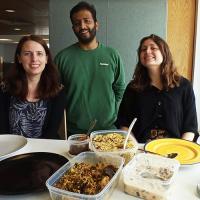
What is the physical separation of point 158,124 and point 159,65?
43cm

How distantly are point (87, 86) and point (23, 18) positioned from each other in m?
4.78

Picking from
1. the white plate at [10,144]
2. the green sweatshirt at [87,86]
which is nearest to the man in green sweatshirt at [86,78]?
the green sweatshirt at [87,86]

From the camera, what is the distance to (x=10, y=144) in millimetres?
1396

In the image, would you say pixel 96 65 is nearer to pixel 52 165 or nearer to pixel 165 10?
pixel 52 165

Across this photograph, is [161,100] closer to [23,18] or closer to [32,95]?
[32,95]

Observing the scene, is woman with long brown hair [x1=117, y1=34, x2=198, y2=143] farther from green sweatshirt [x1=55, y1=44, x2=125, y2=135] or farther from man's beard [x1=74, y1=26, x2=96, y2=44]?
man's beard [x1=74, y1=26, x2=96, y2=44]

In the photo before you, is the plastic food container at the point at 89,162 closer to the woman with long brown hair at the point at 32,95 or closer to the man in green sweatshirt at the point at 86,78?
the woman with long brown hair at the point at 32,95

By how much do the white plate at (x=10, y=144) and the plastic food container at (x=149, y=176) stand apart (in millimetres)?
623

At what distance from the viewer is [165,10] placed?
3287 mm

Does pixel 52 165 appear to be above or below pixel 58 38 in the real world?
below

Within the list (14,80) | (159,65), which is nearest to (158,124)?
(159,65)

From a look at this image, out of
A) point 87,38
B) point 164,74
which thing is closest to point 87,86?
point 87,38

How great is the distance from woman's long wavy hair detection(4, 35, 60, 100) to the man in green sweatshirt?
24cm

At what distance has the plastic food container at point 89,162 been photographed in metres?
0.81
